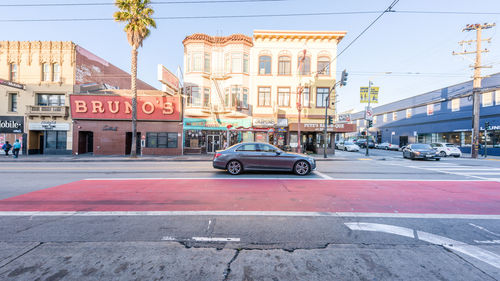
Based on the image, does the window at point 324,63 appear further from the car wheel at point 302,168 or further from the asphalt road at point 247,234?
the asphalt road at point 247,234

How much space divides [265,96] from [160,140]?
12.0 metres

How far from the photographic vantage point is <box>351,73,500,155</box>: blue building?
76.7 feet

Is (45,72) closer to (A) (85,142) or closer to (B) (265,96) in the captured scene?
(A) (85,142)

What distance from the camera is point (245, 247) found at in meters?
3.01

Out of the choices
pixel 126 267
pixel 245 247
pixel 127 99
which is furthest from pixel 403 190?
pixel 127 99

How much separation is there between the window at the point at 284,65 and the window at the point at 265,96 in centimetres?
233

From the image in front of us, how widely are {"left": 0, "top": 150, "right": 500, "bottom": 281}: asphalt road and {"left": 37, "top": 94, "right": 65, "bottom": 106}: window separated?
1833 centimetres

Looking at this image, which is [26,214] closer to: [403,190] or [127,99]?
[403,190]

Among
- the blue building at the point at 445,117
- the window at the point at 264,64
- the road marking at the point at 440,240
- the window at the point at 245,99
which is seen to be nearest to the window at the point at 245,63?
the window at the point at 264,64

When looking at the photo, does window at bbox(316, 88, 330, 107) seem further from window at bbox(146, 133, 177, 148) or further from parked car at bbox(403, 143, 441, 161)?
window at bbox(146, 133, 177, 148)

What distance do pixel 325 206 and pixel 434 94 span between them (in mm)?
37910

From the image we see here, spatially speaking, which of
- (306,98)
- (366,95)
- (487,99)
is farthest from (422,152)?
(487,99)

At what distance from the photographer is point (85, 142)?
20516 mm

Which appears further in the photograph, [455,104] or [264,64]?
[455,104]
